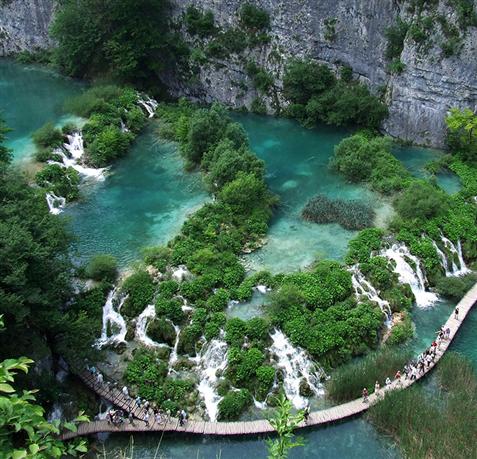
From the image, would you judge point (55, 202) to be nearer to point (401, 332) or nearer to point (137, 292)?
point (137, 292)

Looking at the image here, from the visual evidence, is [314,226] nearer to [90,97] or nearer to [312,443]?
[312,443]

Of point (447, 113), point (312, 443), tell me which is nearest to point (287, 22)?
point (447, 113)

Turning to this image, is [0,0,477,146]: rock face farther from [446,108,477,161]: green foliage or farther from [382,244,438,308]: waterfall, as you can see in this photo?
[382,244,438,308]: waterfall

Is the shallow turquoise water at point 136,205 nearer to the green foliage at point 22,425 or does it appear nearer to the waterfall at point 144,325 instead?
the waterfall at point 144,325

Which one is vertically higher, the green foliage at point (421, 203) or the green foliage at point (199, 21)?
the green foliage at point (199, 21)

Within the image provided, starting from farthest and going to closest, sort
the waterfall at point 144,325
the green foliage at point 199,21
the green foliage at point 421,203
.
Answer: the green foliage at point 199,21 → the green foliage at point 421,203 → the waterfall at point 144,325

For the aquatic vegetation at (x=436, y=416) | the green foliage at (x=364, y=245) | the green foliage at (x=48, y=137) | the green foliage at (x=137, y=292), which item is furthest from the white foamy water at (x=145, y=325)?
the green foliage at (x=48, y=137)

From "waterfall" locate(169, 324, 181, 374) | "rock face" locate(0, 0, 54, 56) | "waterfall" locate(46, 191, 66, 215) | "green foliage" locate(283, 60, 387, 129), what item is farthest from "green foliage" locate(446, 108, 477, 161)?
"rock face" locate(0, 0, 54, 56)
